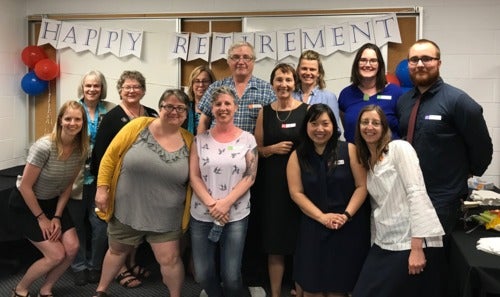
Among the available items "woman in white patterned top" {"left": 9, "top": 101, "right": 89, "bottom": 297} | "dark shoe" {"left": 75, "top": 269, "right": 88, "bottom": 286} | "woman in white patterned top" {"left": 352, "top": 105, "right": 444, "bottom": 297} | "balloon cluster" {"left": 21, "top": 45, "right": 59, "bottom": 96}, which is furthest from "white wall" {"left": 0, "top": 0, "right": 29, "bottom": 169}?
"woman in white patterned top" {"left": 352, "top": 105, "right": 444, "bottom": 297}

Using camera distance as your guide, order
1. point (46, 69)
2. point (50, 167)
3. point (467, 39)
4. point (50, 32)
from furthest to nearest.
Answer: point (50, 32), point (46, 69), point (467, 39), point (50, 167)

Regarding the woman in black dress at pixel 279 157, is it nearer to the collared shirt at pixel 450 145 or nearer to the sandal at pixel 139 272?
the collared shirt at pixel 450 145

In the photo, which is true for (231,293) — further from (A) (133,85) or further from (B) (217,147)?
(A) (133,85)

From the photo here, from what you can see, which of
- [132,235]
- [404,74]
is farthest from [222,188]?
[404,74]

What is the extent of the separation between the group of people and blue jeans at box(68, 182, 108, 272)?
0.84 ft

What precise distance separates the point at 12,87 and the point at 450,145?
381cm

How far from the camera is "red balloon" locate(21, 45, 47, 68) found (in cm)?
413

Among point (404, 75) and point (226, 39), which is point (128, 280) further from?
point (404, 75)

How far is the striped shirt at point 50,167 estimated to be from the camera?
260 cm

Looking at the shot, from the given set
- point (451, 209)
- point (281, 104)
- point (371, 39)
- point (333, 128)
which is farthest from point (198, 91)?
point (451, 209)

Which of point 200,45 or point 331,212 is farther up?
point 200,45

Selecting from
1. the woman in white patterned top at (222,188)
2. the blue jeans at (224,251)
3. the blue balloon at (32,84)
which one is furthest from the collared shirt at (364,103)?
the blue balloon at (32,84)

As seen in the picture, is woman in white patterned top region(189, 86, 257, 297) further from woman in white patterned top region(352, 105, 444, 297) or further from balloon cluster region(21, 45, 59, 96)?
balloon cluster region(21, 45, 59, 96)

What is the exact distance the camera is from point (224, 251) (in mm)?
2488
